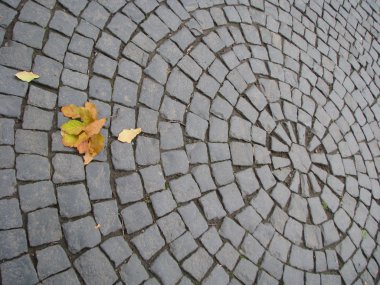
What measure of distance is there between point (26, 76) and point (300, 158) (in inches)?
97.8

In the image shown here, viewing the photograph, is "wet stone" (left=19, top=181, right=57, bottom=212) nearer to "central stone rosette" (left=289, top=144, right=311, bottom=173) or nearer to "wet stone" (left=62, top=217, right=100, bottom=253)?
"wet stone" (left=62, top=217, right=100, bottom=253)

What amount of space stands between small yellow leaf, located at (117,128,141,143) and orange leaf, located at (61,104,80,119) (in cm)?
35

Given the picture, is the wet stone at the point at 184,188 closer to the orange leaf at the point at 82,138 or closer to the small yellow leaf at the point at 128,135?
the small yellow leaf at the point at 128,135

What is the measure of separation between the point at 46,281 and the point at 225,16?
2.97 metres

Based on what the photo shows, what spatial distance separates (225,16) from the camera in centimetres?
365

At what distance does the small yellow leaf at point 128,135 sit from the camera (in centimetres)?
266

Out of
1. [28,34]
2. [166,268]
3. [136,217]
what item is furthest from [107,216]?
[28,34]

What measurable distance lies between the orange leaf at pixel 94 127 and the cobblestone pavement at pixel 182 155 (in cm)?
11

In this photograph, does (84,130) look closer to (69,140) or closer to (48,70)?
(69,140)

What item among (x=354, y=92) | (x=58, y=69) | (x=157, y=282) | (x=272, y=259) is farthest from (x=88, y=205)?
(x=354, y=92)

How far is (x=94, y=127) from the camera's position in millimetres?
2578

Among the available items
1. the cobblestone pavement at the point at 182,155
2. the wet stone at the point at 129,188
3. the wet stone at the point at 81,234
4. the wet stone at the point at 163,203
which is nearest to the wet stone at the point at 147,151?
the cobblestone pavement at the point at 182,155

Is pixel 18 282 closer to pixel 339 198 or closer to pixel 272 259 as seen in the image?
pixel 272 259

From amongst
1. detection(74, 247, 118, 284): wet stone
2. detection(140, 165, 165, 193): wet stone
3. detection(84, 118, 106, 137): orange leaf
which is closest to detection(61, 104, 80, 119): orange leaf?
detection(84, 118, 106, 137): orange leaf
